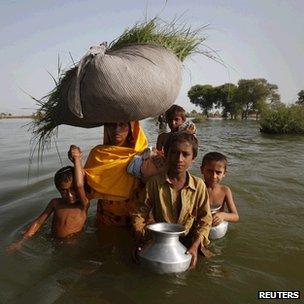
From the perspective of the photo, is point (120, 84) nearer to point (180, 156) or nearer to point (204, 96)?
point (180, 156)

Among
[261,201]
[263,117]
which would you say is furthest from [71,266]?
[263,117]

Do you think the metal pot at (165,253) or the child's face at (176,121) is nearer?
the metal pot at (165,253)

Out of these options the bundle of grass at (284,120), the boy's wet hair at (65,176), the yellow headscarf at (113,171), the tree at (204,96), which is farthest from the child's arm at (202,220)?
the tree at (204,96)

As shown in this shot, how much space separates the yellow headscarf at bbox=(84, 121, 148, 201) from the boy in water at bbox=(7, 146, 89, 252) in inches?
5.0

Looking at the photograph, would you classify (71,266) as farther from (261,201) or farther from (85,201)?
(261,201)

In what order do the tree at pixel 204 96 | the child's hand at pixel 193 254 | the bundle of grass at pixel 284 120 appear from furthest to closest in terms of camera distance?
1. the tree at pixel 204 96
2. the bundle of grass at pixel 284 120
3. the child's hand at pixel 193 254

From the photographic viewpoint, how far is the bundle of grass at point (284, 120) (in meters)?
21.4

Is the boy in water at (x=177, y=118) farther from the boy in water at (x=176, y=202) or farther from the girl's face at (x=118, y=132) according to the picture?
the boy in water at (x=176, y=202)

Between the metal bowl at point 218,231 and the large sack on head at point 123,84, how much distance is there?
4.56ft

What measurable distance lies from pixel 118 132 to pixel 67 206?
0.93m

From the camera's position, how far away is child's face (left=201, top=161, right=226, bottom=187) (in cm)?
410

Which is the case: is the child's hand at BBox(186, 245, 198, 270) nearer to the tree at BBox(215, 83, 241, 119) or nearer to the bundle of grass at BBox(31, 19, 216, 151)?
the bundle of grass at BBox(31, 19, 216, 151)

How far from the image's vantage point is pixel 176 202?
3.37 meters

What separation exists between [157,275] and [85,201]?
1081mm
